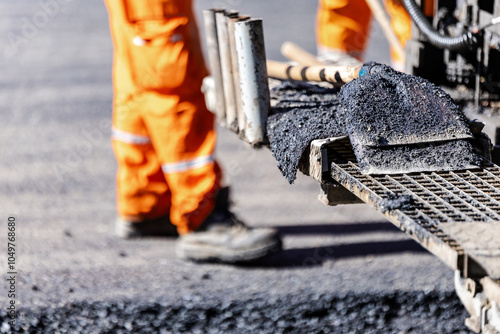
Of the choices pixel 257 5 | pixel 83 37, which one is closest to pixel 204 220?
pixel 83 37

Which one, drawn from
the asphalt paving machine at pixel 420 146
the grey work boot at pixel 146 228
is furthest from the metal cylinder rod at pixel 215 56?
the grey work boot at pixel 146 228

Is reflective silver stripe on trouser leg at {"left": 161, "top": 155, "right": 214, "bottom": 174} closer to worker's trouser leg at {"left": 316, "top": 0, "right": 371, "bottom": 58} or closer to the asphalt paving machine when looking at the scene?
the asphalt paving machine

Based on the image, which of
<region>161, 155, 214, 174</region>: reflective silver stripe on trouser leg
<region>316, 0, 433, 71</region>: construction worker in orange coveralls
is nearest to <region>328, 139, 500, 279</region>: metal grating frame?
<region>161, 155, 214, 174</region>: reflective silver stripe on trouser leg

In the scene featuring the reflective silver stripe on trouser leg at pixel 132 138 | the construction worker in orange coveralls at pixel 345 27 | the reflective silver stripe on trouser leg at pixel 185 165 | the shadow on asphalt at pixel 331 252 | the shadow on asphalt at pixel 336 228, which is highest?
the construction worker in orange coveralls at pixel 345 27

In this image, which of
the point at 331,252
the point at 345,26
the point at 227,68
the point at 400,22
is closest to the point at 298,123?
the point at 227,68

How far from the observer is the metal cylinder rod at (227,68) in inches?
91.4

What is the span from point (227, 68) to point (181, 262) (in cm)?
96

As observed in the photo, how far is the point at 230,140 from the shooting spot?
4324 millimetres

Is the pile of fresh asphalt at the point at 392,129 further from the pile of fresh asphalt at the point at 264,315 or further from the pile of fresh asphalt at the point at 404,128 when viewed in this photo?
the pile of fresh asphalt at the point at 264,315

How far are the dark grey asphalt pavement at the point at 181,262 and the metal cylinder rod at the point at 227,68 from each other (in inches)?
25.6

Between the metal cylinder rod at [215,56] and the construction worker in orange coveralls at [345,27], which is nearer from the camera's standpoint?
the metal cylinder rod at [215,56]

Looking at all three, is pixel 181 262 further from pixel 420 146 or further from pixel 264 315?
pixel 420 146

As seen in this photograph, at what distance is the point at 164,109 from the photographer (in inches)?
112

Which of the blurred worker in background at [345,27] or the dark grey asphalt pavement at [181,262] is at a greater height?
the blurred worker in background at [345,27]
